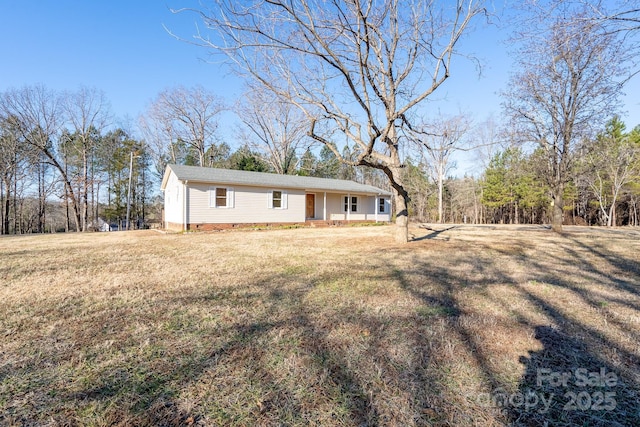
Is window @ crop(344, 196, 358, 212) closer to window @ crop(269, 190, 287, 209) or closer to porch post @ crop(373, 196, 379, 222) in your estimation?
porch post @ crop(373, 196, 379, 222)

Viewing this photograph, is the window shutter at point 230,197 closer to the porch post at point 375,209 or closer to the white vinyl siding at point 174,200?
the white vinyl siding at point 174,200

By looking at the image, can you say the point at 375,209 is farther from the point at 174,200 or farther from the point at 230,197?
the point at 174,200

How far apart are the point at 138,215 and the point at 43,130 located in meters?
10.4

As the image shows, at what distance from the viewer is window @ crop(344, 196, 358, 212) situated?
65.1ft

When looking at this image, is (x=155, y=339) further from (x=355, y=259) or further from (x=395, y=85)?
(x=395, y=85)

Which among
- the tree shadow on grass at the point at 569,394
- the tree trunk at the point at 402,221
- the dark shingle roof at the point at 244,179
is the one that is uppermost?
the dark shingle roof at the point at 244,179

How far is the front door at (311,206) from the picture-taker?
1902cm

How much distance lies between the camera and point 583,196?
1007 inches

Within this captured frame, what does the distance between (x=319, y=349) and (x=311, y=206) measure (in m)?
16.9

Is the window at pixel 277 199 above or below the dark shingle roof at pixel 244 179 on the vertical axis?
below

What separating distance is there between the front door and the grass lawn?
14.3 metres

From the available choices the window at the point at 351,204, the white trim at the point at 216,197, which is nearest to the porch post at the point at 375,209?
the window at the point at 351,204

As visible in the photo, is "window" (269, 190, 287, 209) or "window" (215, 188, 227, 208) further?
"window" (269, 190, 287, 209)

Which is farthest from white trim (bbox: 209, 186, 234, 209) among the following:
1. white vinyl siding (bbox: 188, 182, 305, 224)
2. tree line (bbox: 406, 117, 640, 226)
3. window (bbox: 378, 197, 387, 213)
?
tree line (bbox: 406, 117, 640, 226)
